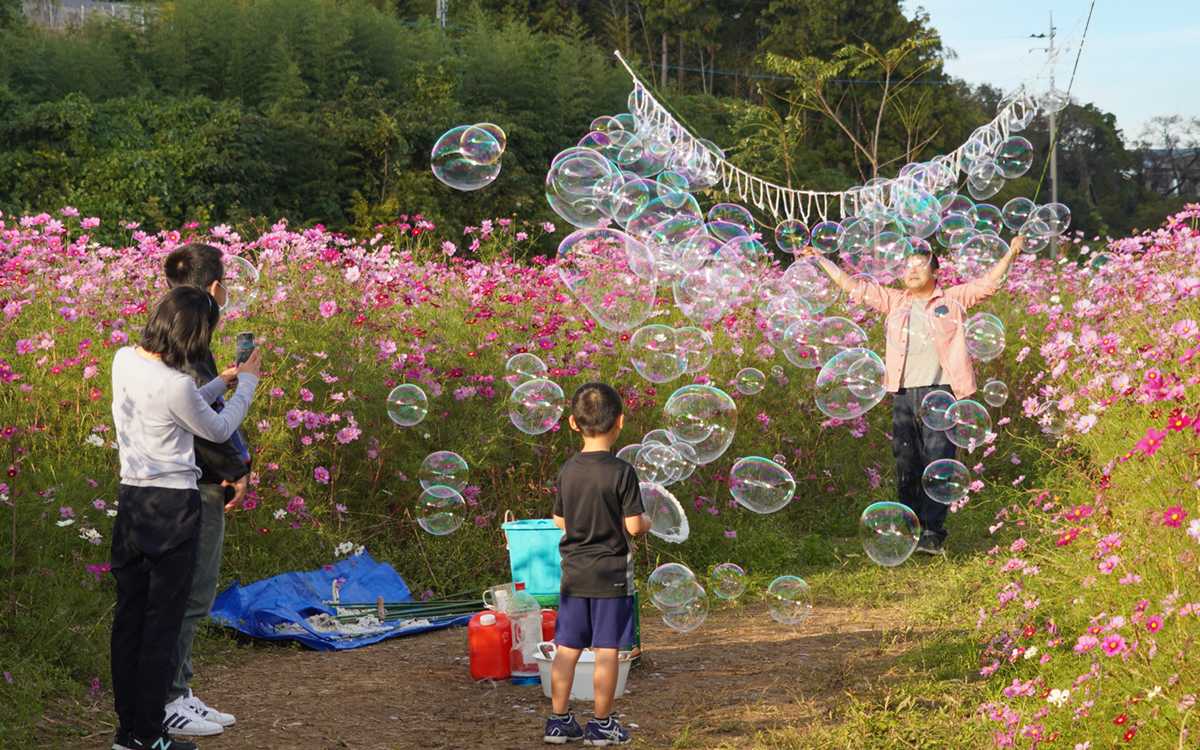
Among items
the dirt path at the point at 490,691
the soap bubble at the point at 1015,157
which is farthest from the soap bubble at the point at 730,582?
the soap bubble at the point at 1015,157

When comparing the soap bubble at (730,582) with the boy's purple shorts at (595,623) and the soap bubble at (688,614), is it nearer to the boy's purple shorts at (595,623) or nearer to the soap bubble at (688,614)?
the soap bubble at (688,614)

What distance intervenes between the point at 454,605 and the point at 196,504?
7.18 ft

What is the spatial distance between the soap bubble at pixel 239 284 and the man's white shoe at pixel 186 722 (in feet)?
5.95

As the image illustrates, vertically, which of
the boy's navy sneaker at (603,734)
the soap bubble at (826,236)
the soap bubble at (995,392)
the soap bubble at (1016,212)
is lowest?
the boy's navy sneaker at (603,734)

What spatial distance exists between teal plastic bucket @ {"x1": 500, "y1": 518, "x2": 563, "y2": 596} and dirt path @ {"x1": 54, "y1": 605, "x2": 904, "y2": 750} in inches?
17.3

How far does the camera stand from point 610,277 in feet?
20.1

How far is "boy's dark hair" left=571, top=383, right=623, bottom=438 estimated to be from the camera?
3.32 m

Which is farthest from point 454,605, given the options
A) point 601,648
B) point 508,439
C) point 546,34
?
point 546,34

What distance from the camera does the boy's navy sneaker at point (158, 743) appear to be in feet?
9.69

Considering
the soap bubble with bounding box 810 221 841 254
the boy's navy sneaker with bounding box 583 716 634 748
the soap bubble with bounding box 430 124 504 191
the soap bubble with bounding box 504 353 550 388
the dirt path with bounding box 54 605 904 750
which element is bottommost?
the dirt path with bounding box 54 605 904 750

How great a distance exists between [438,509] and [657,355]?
143 centimetres

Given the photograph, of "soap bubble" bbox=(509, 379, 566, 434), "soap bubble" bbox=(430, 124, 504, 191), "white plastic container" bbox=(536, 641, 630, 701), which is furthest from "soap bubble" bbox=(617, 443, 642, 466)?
"soap bubble" bbox=(430, 124, 504, 191)

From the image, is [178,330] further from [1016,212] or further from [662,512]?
[1016,212]

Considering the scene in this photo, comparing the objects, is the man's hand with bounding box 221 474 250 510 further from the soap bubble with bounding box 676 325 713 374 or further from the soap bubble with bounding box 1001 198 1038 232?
the soap bubble with bounding box 1001 198 1038 232
